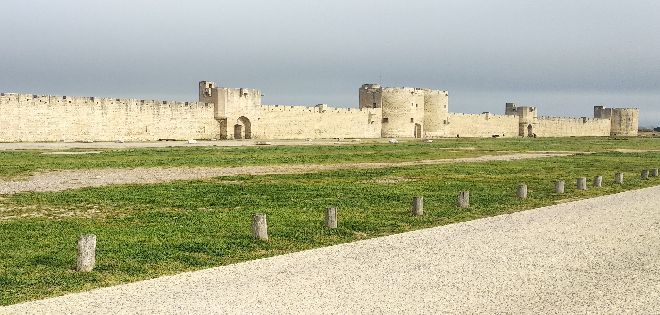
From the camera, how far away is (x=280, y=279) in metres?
7.56

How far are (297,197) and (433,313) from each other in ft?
30.2

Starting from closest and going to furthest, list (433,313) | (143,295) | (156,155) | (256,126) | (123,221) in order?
(433,313) < (143,295) < (123,221) < (156,155) < (256,126)

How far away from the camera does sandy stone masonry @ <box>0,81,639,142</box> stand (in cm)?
3762

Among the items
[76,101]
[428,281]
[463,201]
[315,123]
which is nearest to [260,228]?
[428,281]

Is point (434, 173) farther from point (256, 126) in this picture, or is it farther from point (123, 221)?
point (256, 126)

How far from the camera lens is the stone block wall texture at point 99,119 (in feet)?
119

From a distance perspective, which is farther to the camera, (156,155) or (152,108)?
(152,108)

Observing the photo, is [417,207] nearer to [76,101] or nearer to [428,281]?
[428,281]

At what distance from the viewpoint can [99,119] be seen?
40.5 metres

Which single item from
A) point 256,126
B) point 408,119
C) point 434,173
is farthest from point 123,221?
point 408,119

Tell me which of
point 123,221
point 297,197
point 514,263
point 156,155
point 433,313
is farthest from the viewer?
point 156,155

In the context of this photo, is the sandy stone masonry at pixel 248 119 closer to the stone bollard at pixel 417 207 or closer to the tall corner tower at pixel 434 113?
the tall corner tower at pixel 434 113

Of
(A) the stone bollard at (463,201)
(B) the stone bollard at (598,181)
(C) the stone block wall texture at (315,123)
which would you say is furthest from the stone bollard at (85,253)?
(C) the stone block wall texture at (315,123)

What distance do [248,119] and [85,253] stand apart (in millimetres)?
42024
